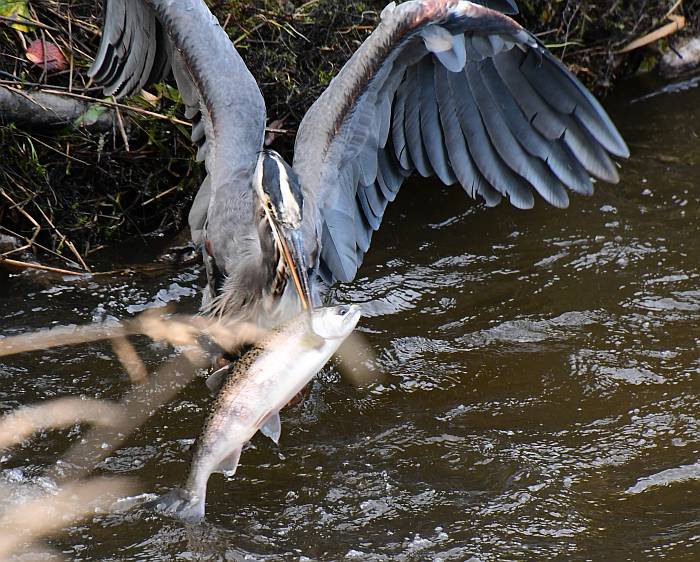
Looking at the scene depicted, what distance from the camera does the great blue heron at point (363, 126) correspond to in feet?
13.0

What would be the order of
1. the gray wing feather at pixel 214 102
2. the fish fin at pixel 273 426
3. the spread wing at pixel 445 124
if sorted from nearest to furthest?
1. the fish fin at pixel 273 426
2. the spread wing at pixel 445 124
3. the gray wing feather at pixel 214 102

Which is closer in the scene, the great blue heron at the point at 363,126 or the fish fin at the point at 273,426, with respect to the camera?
the fish fin at the point at 273,426

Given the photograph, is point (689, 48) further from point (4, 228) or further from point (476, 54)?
point (4, 228)

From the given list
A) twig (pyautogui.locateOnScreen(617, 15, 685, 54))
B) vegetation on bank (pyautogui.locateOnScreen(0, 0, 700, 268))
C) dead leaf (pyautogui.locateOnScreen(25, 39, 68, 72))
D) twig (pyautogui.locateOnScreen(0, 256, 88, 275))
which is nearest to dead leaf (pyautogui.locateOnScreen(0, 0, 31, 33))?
vegetation on bank (pyautogui.locateOnScreen(0, 0, 700, 268))

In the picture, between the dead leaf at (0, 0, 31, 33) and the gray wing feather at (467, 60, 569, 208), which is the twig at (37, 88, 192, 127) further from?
the gray wing feather at (467, 60, 569, 208)

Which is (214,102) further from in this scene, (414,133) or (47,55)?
(47,55)

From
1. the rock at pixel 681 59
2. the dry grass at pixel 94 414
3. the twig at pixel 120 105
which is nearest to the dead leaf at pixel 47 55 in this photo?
the twig at pixel 120 105

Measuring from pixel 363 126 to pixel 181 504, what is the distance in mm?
1806

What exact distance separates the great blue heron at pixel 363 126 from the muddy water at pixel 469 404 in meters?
0.54

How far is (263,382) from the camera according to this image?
3164 millimetres

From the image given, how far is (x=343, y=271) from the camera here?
447 centimetres

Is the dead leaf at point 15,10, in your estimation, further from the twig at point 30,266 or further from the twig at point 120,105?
the twig at point 30,266

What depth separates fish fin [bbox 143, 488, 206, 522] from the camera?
323cm

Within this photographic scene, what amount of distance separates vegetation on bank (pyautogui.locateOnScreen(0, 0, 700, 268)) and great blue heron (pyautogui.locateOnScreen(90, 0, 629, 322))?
0.60 metres
